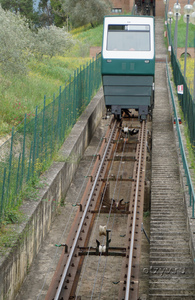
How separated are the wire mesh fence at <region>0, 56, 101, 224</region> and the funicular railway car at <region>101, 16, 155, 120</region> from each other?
5.64 feet

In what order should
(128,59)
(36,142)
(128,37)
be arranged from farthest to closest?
(128,37) < (128,59) < (36,142)

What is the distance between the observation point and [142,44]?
1738 cm

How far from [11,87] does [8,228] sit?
10278 millimetres

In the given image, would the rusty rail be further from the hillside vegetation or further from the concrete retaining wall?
the hillside vegetation

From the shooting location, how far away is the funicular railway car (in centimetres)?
1708

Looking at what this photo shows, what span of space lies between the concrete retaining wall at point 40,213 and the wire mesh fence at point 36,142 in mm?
319

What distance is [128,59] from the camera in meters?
17.0

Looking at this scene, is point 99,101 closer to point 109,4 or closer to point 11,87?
point 11,87

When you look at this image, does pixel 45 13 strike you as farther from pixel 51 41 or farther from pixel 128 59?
pixel 128 59

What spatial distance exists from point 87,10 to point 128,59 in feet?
148

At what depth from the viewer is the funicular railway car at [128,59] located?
17078 mm

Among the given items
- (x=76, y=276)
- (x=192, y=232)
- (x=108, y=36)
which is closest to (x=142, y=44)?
(x=108, y=36)

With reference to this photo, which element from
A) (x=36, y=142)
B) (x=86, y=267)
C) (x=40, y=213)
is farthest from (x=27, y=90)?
(x=86, y=267)

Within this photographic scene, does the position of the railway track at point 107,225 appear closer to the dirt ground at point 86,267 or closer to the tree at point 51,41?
the dirt ground at point 86,267
